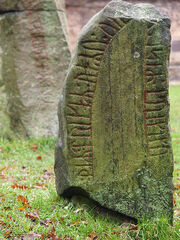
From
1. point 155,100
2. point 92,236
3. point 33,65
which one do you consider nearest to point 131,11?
point 155,100

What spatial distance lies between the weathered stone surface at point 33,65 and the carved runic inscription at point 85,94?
317 cm

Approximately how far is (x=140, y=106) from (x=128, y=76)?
260 millimetres

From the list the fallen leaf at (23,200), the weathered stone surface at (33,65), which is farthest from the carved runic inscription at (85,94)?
the weathered stone surface at (33,65)

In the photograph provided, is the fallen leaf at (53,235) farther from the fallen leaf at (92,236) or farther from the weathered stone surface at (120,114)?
the weathered stone surface at (120,114)

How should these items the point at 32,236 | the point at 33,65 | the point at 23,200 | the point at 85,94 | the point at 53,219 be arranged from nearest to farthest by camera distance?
1. the point at 32,236
2. the point at 85,94
3. the point at 53,219
4. the point at 23,200
5. the point at 33,65

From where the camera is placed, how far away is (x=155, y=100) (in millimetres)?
2924

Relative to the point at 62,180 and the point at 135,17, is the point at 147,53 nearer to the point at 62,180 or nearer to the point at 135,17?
the point at 135,17

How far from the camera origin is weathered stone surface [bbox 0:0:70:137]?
5.88 meters

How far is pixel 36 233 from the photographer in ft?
Answer: 9.08

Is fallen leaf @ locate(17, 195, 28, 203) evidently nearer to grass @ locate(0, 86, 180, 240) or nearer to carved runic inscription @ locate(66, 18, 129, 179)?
grass @ locate(0, 86, 180, 240)

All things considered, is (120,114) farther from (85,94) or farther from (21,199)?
(21,199)

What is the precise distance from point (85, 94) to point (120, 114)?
32 cm

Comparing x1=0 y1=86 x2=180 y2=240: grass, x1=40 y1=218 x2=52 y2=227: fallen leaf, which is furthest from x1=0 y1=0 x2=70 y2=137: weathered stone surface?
x1=40 y1=218 x2=52 y2=227: fallen leaf

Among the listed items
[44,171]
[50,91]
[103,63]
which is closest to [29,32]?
[50,91]
